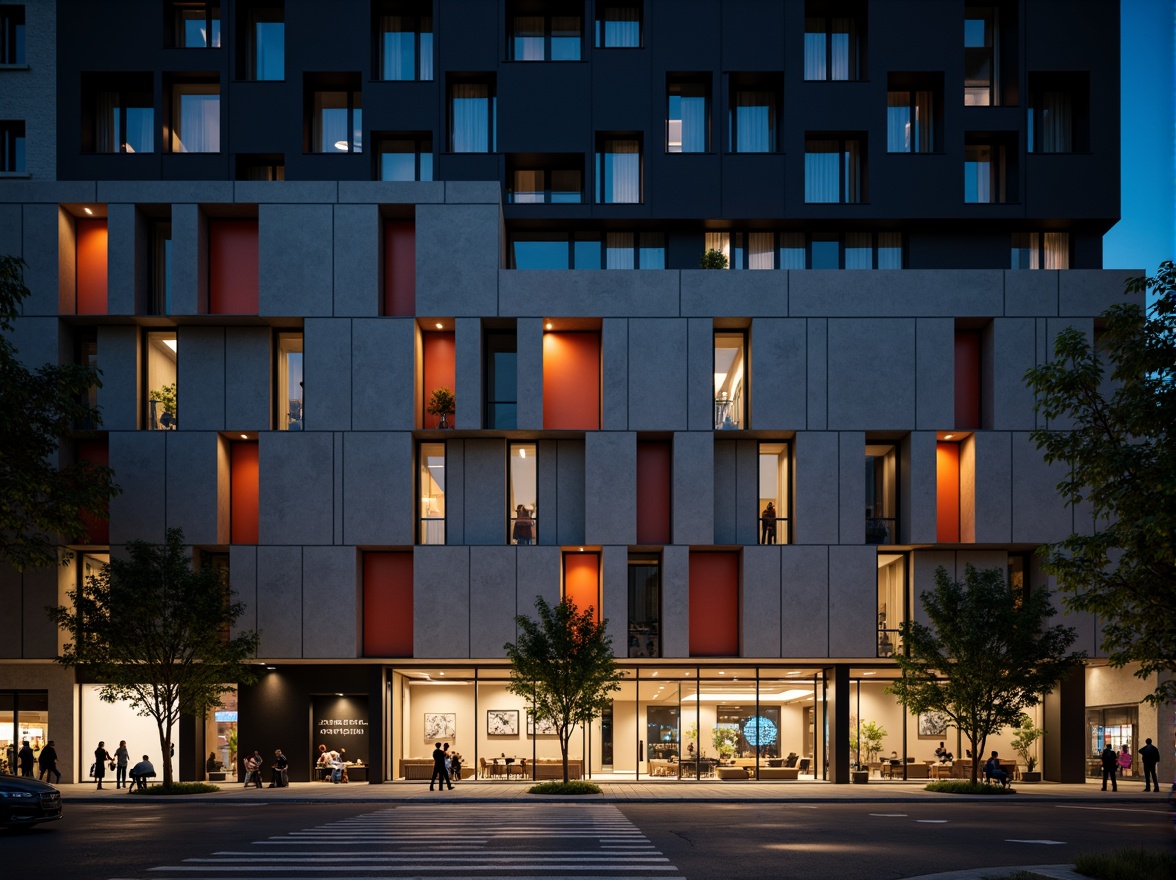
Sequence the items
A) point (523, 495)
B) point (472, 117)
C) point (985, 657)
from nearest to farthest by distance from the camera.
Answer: point (985, 657), point (523, 495), point (472, 117)

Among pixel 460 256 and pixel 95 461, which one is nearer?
pixel 95 461

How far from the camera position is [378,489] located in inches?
1517

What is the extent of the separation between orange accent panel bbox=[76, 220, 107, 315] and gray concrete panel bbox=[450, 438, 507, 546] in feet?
47.1

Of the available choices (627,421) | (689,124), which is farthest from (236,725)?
(689,124)

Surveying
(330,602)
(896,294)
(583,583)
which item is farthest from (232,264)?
(896,294)

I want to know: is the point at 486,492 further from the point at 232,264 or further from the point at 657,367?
the point at 232,264

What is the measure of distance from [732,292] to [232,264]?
1828cm

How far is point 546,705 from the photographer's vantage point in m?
34.8

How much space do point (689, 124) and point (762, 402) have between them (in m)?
11.7

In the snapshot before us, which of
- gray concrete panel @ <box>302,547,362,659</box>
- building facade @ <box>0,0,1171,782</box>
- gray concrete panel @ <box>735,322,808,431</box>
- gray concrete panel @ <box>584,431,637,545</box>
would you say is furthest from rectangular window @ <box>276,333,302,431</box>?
gray concrete panel @ <box>735,322,808,431</box>

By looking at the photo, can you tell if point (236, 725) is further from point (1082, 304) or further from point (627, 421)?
point (1082, 304)

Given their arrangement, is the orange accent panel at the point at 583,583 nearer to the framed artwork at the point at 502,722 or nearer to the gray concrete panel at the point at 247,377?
the framed artwork at the point at 502,722

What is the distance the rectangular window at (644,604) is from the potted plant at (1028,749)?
539 inches

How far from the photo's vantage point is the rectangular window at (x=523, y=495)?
A: 39.8m
